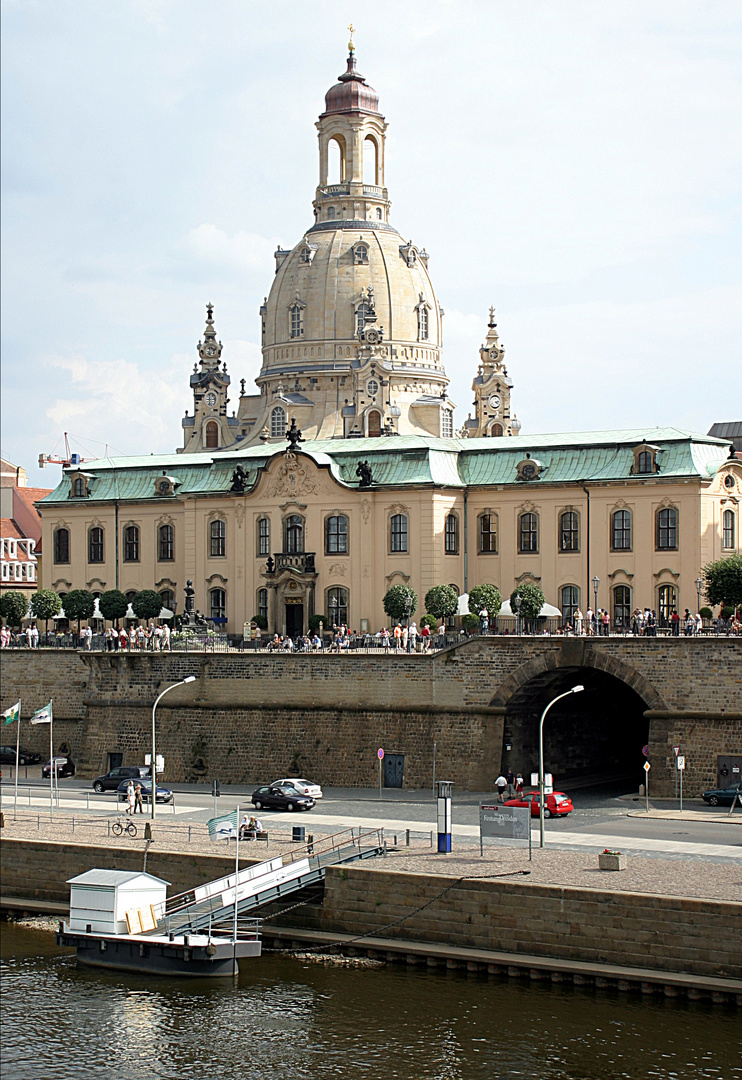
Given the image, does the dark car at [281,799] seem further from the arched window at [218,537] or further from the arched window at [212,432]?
the arched window at [212,432]

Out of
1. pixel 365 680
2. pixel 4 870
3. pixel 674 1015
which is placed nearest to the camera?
pixel 674 1015

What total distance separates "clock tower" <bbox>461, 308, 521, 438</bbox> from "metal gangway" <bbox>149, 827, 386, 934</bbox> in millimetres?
67881

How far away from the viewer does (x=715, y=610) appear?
228 ft

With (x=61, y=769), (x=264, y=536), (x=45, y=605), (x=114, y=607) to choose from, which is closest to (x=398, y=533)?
(x=264, y=536)

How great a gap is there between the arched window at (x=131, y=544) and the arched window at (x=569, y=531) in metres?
23.2

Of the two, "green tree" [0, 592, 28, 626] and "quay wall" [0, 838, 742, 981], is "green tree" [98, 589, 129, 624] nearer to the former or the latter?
"green tree" [0, 592, 28, 626]

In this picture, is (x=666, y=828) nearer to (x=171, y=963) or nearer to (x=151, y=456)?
(x=171, y=963)

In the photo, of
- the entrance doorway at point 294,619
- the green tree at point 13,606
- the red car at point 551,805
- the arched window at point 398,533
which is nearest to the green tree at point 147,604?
the entrance doorway at point 294,619

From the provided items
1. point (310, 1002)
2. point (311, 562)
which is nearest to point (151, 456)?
point (311, 562)

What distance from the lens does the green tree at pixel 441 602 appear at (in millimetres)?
70250

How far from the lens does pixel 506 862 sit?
44375mm

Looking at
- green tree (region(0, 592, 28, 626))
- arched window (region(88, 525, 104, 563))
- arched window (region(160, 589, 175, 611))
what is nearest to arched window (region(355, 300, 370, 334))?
arched window (region(88, 525, 104, 563))

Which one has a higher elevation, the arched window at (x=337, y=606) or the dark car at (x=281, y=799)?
the arched window at (x=337, y=606)

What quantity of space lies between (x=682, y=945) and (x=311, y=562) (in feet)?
131
